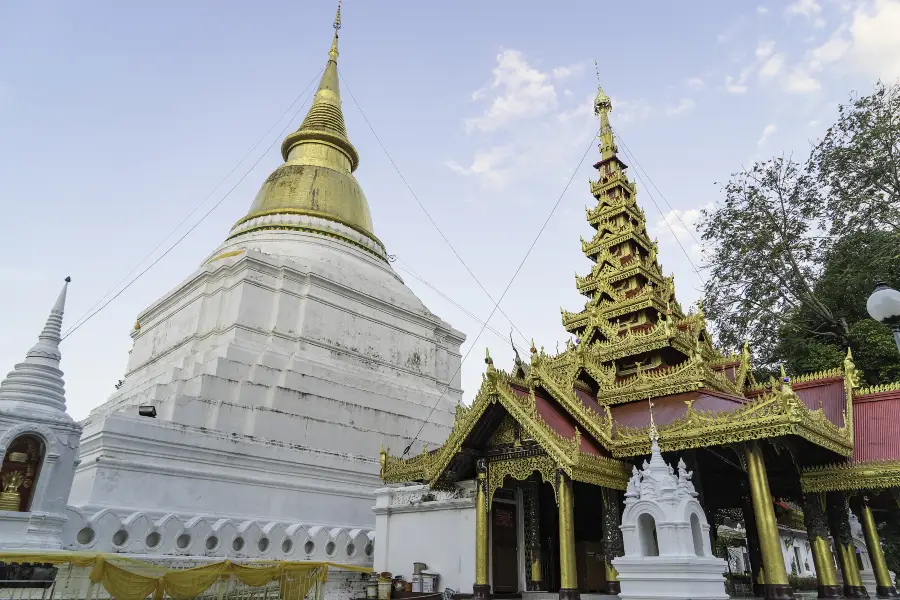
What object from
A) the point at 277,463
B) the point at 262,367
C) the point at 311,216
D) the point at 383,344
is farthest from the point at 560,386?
the point at 311,216

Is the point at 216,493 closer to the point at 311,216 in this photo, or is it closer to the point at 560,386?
the point at 560,386

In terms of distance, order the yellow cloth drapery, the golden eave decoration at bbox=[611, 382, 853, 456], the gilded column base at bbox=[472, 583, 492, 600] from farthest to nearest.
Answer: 1. the gilded column base at bbox=[472, 583, 492, 600]
2. the golden eave decoration at bbox=[611, 382, 853, 456]
3. the yellow cloth drapery

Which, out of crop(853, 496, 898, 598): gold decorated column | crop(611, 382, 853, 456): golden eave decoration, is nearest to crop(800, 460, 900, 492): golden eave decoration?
crop(611, 382, 853, 456): golden eave decoration

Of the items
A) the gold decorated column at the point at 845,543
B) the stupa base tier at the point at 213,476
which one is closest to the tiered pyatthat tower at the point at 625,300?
the gold decorated column at the point at 845,543

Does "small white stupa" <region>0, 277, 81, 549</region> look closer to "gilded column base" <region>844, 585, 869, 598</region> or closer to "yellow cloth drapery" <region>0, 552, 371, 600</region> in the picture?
"yellow cloth drapery" <region>0, 552, 371, 600</region>

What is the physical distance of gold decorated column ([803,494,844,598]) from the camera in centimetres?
931

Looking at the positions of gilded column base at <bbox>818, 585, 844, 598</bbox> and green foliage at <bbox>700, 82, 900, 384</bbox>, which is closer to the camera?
gilded column base at <bbox>818, 585, 844, 598</bbox>

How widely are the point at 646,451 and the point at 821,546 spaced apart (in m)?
3.55

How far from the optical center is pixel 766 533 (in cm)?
812

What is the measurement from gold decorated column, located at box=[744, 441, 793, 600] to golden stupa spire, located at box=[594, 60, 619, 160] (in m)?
10.8

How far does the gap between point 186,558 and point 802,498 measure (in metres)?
11.5

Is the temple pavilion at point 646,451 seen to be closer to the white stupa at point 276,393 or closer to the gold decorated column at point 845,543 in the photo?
the gold decorated column at point 845,543

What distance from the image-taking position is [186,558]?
1134 cm

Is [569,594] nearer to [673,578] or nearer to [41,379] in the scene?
[673,578]
